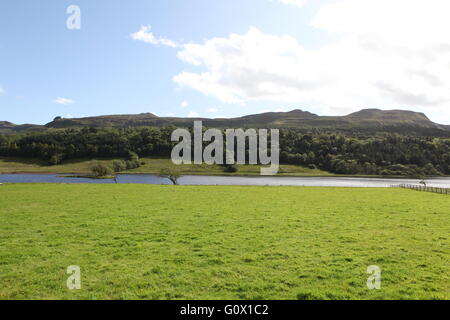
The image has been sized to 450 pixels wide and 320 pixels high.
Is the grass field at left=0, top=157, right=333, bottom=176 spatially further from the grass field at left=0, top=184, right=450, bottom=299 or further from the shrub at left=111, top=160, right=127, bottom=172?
the grass field at left=0, top=184, right=450, bottom=299

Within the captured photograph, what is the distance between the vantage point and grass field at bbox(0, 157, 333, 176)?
567 feet

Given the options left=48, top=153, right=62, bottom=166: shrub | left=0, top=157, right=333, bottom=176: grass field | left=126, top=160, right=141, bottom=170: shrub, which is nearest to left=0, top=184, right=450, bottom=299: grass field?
left=0, top=157, right=333, bottom=176: grass field

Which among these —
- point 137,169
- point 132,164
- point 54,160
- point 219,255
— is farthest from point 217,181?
point 54,160

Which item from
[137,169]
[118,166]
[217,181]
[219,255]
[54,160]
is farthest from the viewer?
[54,160]

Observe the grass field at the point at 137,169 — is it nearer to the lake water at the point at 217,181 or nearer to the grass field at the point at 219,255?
the lake water at the point at 217,181

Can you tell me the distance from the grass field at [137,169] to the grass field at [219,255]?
149292 mm

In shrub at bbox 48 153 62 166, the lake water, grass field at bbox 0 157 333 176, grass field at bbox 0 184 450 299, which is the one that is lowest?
the lake water

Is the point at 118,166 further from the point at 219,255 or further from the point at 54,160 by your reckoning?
the point at 219,255

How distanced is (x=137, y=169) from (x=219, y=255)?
6941 inches

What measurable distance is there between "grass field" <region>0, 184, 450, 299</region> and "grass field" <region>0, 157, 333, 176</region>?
14929cm

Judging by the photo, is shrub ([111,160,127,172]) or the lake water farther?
shrub ([111,160,127,172])

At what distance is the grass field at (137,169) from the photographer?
172962 millimetres

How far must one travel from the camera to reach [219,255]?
48.4ft
